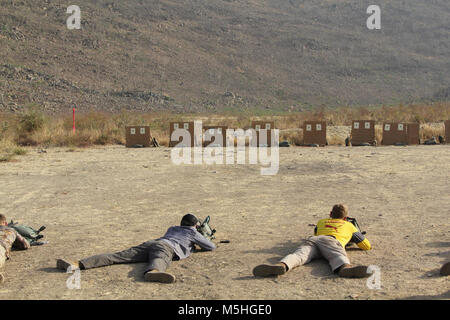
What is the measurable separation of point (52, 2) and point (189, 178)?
5215 cm

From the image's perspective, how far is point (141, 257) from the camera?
6465mm

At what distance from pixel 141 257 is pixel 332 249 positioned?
2084 mm

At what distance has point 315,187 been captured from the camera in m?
11.8

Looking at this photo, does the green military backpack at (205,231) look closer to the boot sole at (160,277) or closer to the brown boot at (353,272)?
the boot sole at (160,277)

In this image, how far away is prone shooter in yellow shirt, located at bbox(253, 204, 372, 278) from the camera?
588 centimetres

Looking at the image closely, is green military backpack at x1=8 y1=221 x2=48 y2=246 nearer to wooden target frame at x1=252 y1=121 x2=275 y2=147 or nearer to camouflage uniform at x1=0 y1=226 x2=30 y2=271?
camouflage uniform at x1=0 y1=226 x2=30 y2=271

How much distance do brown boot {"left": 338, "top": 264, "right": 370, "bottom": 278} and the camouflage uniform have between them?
11.7 ft

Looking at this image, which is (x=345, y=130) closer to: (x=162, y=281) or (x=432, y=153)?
(x=432, y=153)

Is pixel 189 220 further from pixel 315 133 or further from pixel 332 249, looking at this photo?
pixel 315 133

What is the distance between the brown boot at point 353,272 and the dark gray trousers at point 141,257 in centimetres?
182

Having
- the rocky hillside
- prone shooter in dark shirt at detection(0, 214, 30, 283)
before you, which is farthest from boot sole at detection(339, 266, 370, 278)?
the rocky hillside

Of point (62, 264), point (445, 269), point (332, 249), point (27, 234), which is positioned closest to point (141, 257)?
point (62, 264)

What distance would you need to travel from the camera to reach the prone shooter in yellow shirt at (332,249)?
19.3 ft
